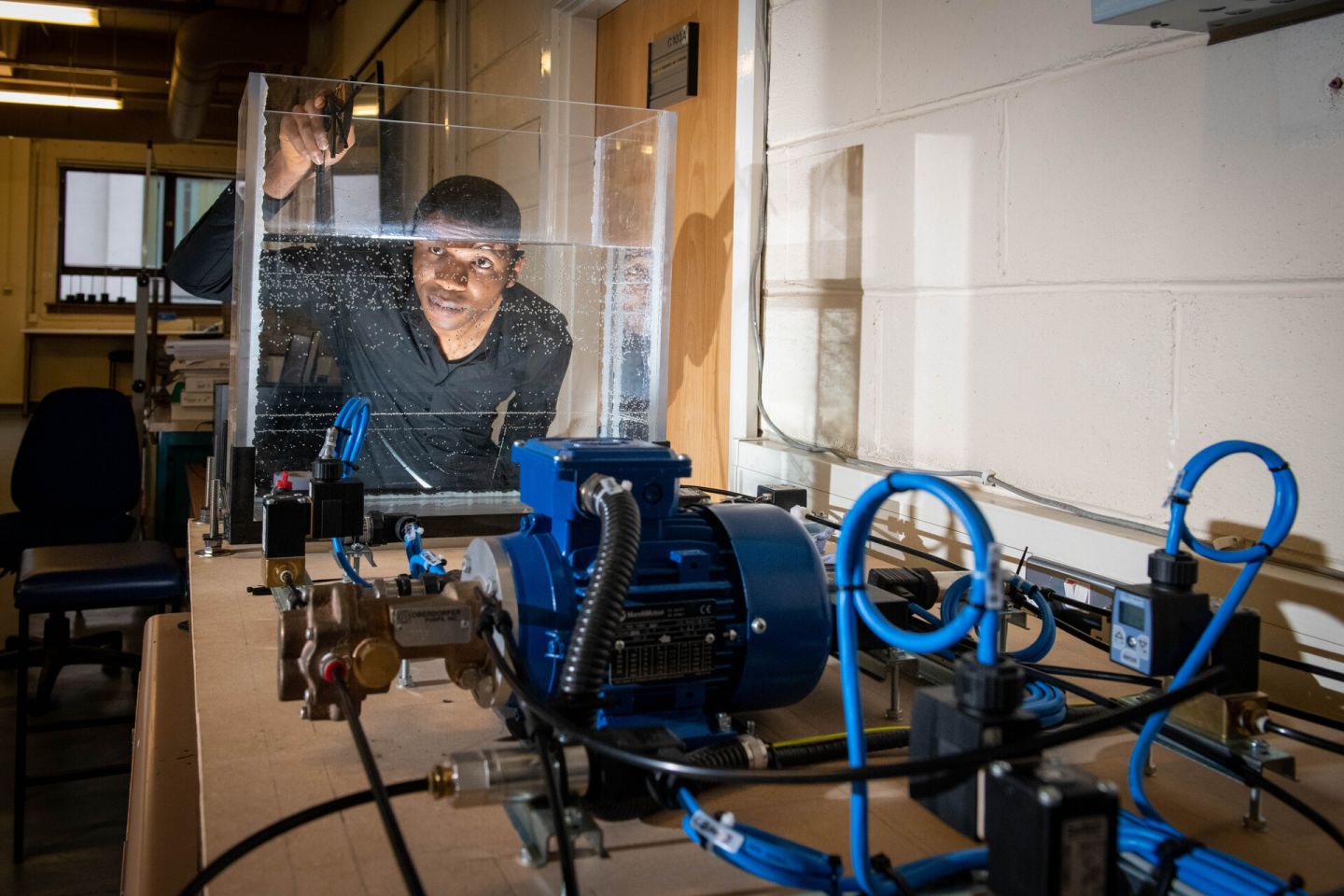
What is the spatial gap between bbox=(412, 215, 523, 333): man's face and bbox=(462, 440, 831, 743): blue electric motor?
3.12ft

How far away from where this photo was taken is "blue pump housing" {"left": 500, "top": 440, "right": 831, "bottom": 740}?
0.91 metres

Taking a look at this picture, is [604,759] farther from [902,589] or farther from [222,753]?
[902,589]

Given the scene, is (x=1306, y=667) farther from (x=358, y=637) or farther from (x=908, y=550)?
(x=358, y=637)

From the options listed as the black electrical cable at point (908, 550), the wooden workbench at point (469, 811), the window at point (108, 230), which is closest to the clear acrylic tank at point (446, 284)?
the black electrical cable at point (908, 550)

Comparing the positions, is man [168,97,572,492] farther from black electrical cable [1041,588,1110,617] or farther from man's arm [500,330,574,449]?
black electrical cable [1041,588,1110,617]

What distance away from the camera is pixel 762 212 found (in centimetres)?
215

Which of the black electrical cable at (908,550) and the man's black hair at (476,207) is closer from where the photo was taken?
the black electrical cable at (908,550)

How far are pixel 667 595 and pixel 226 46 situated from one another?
6551mm

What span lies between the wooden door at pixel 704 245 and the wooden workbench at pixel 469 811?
4.35 ft

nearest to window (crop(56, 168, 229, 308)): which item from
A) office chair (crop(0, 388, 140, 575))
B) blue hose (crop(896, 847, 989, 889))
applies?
office chair (crop(0, 388, 140, 575))

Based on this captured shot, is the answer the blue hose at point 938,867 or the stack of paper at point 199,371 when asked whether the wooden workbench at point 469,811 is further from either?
the stack of paper at point 199,371

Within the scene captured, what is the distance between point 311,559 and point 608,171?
0.93 metres

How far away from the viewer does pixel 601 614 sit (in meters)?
0.78

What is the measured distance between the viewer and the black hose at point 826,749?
0.89m
